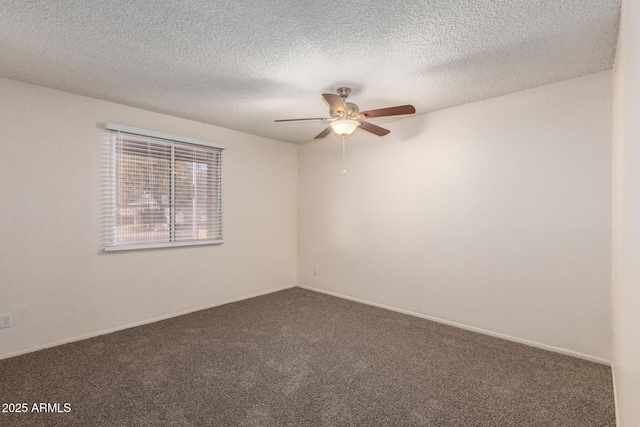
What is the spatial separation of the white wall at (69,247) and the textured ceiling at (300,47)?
30 centimetres

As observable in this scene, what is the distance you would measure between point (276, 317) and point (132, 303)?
1.64m

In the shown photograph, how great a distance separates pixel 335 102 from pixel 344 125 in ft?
1.00

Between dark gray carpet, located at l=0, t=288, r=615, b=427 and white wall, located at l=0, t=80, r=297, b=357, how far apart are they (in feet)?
0.95

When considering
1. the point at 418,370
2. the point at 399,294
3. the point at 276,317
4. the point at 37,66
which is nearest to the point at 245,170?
the point at 276,317

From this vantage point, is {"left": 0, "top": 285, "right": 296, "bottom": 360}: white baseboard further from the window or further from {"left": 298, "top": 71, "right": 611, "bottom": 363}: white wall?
{"left": 298, "top": 71, "right": 611, "bottom": 363}: white wall

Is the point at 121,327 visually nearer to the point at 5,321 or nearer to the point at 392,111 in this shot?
the point at 5,321

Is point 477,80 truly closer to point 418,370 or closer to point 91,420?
point 418,370

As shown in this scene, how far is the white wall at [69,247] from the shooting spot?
275 cm

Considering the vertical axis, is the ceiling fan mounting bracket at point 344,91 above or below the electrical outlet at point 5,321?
above

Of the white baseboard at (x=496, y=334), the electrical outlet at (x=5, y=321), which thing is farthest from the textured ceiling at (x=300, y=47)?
the white baseboard at (x=496, y=334)

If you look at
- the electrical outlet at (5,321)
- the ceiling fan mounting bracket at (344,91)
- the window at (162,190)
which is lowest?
the electrical outlet at (5,321)

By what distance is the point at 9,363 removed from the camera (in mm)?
2574

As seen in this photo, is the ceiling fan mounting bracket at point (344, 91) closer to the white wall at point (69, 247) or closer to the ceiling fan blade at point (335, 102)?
the ceiling fan blade at point (335, 102)

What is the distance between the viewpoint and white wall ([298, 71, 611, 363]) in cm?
Answer: 262
